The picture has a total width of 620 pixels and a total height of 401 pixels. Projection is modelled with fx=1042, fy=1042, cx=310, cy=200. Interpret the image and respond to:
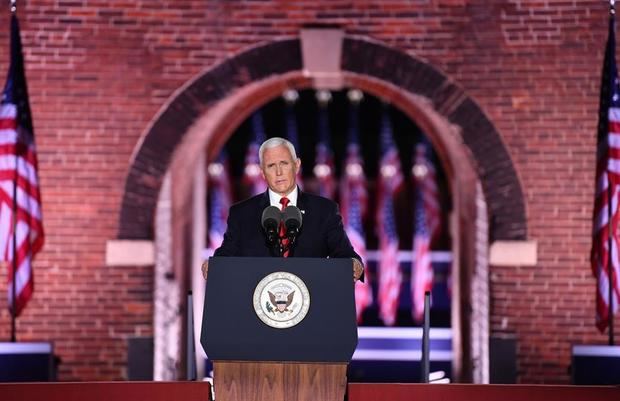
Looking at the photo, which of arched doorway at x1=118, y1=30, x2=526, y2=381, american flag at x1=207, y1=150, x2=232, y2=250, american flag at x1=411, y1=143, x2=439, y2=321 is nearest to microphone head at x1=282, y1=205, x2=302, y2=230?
arched doorway at x1=118, y1=30, x2=526, y2=381

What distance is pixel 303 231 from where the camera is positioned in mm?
5070

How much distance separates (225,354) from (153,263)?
554cm

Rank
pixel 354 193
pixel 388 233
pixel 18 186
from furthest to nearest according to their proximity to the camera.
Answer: pixel 354 193 → pixel 388 233 → pixel 18 186

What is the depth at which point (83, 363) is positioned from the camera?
9.84 metres

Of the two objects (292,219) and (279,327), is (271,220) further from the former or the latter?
(279,327)

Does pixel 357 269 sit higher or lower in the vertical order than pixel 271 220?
lower

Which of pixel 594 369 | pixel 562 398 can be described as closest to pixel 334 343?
pixel 562 398

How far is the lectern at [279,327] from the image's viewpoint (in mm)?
4461

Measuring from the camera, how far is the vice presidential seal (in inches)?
175

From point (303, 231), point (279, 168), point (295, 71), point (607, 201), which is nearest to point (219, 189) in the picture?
point (295, 71)

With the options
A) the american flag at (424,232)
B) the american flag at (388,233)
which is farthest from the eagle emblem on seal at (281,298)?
the american flag at (388,233)

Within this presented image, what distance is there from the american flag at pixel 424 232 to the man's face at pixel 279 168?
421 inches

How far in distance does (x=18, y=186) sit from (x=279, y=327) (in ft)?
16.0

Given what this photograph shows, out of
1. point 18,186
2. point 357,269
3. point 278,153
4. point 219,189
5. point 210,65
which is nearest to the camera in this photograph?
point 357,269
